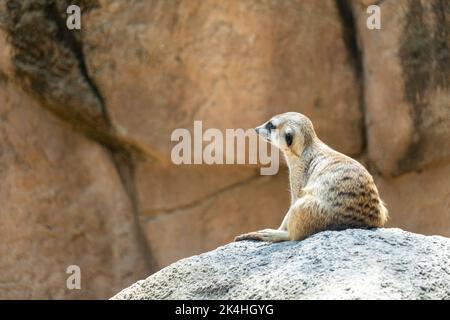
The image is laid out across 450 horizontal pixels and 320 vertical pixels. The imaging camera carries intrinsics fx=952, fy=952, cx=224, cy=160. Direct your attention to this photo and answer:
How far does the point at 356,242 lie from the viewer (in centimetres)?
459

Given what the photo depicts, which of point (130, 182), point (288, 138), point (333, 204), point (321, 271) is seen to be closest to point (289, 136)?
point (288, 138)

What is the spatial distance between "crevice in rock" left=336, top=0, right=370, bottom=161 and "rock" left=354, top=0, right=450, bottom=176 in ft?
0.54

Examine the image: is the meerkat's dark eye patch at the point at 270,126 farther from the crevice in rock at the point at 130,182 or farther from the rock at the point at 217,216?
the crevice in rock at the point at 130,182

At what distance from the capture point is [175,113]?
7.26 metres

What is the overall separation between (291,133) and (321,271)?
1753 mm

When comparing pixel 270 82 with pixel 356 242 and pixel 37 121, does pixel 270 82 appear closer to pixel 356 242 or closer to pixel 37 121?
pixel 37 121

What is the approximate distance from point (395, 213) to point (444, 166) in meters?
0.52

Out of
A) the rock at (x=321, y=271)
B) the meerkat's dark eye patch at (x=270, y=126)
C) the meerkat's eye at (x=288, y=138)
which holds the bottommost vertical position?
the rock at (x=321, y=271)

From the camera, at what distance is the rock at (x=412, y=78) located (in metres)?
6.99

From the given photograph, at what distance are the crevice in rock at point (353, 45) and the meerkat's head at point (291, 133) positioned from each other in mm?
1488

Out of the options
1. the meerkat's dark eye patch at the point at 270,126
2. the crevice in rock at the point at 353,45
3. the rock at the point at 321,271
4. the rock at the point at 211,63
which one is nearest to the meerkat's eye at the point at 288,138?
the meerkat's dark eye patch at the point at 270,126

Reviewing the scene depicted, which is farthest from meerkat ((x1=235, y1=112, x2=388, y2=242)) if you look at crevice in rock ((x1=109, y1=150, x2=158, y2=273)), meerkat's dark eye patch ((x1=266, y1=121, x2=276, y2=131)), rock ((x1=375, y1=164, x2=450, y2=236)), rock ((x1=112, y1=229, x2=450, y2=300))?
crevice in rock ((x1=109, y1=150, x2=158, y2=273))

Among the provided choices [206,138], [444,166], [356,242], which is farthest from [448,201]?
[356,242]

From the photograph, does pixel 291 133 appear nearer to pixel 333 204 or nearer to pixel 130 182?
pixel 333 204
